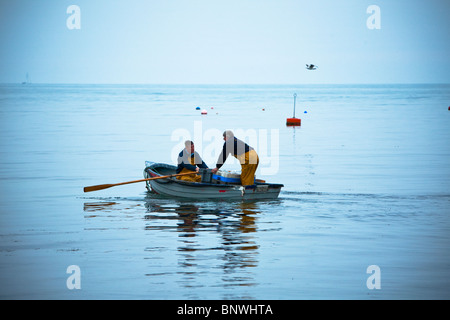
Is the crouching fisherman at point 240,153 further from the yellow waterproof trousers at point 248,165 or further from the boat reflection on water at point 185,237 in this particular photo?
the boat reflection on water at point 185,237

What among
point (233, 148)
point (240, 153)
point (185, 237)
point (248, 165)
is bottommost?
point (185, 237)

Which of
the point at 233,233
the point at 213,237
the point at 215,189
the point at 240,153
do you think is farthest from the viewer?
the point at 215,189

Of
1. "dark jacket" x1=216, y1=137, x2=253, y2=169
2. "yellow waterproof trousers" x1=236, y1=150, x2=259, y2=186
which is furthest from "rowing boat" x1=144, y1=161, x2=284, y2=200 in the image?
"dark jacket" x1=216, y1=137, x2=253, y2=169

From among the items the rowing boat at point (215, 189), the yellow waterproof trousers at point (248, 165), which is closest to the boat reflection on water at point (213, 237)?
the rowing boat at point (215, 189)

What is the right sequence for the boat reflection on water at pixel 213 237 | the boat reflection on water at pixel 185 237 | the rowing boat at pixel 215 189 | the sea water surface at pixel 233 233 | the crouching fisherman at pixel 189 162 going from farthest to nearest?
the crouching fisherman at pixel 189 162 → the rowing boat at pixel 215 189 → the boat reflection on water at pixel 213 237 → the boat reflection on water at pixel 185 237 → the sea water surface at pixel 233 233

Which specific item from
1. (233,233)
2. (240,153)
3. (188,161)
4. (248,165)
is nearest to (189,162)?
(188,161)

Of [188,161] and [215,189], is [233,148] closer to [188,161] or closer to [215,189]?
[215,189]

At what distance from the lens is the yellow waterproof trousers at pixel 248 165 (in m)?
20.0

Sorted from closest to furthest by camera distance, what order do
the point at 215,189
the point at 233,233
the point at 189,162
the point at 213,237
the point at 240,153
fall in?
the point at 213,237
the point at 233,233
the point at 240,153
the point at 215,189
the point at 189,162

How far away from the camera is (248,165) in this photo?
20.1m

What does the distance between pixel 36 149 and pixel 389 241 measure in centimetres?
2787

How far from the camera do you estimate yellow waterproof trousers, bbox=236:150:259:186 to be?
788 inches
